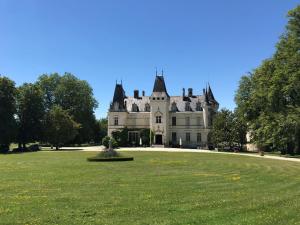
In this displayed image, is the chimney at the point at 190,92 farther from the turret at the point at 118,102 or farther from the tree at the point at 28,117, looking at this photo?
the tree at the point at 28,117

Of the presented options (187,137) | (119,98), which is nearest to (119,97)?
(119,98)

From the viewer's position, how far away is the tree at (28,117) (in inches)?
2422

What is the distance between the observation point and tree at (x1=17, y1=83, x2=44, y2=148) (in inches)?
2422

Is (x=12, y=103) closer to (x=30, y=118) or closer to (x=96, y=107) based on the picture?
(x=30, y=118)

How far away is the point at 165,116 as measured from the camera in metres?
73.1

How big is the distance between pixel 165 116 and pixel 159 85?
226 inches

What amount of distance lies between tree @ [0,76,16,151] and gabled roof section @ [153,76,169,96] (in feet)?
84.0

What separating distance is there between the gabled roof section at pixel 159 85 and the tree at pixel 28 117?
70.1ft

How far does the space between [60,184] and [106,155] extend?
14555 millimetres

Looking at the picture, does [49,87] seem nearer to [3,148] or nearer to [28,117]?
[28,117]

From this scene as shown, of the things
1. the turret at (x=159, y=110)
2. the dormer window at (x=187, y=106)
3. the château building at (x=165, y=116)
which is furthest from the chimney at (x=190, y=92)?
the turret at (x=159, y=110)

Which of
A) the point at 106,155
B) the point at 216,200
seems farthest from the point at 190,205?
the point at 106,155

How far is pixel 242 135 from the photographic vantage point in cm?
5819

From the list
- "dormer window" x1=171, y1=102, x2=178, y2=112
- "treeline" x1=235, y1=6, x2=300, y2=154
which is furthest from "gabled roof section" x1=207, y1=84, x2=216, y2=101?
"treeline" x1=235, y1=6, x2=300, y2=154
